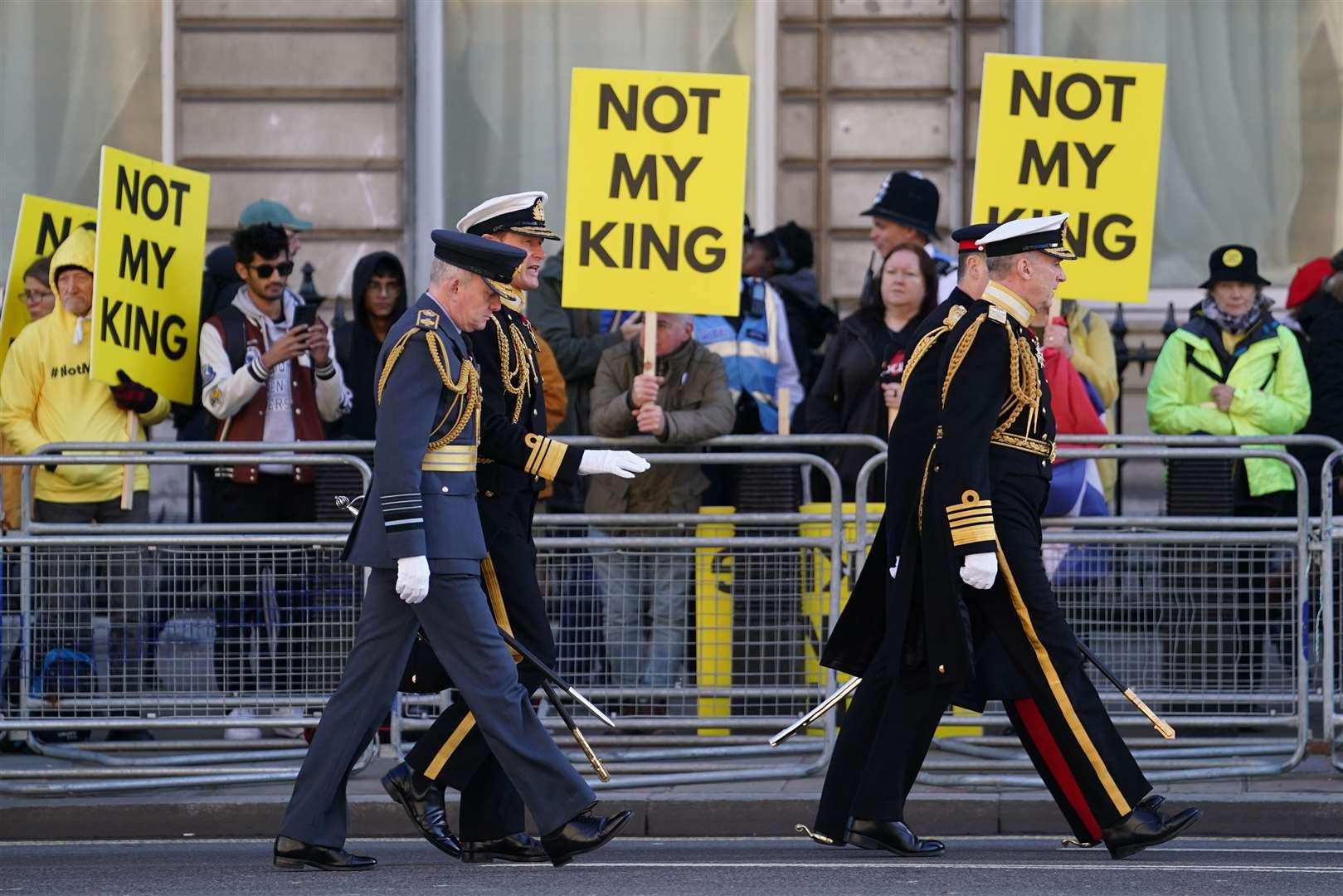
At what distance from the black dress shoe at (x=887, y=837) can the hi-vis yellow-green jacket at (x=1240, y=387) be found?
133 inches

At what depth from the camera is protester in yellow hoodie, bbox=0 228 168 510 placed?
10.8 m

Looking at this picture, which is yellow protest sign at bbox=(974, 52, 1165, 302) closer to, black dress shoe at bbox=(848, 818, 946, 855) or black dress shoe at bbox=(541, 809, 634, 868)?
black dress shoe at bbox=(848, 818, 946, 855)

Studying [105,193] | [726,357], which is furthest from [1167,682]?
[105,193]

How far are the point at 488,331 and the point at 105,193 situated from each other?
3.01 meters

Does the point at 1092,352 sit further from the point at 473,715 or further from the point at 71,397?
the point at 71,397

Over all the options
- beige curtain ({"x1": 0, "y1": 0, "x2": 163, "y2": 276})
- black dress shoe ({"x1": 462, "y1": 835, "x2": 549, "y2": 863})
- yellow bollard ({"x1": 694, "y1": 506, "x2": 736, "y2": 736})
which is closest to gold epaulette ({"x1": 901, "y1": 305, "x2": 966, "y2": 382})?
yellow bollard ({"x1": 694, "y1": 506, "x2": 736, "y2": 736})

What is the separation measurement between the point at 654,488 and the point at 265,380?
5.88 ft

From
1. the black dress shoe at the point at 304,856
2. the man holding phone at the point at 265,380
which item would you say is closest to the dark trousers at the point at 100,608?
the man holding phone at the point at 265,380

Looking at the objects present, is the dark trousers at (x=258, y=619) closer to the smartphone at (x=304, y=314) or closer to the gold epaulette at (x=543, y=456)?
the smartphone at (x=304, y=314)

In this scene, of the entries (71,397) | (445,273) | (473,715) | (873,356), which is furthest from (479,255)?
(71,397)

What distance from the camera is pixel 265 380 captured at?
35.1 feet

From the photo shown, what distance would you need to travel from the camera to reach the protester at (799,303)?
1180cm

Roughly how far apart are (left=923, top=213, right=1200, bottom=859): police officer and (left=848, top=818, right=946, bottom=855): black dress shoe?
21.7 inches

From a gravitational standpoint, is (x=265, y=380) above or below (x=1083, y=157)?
below
